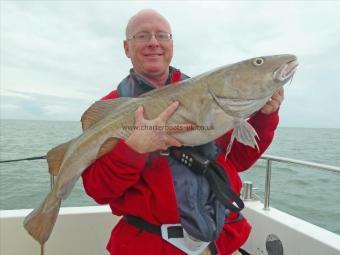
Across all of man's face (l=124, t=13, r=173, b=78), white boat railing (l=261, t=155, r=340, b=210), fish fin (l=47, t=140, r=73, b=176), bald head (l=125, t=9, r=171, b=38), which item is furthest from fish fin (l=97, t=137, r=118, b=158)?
white boat railing (l=261, t=155, r=340, b=210)

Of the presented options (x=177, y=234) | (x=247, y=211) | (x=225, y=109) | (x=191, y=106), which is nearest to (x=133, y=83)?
(x=191, y=106)

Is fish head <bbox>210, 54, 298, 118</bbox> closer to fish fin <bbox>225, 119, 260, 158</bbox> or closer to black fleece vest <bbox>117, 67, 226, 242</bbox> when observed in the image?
fish fin <bbox>225, 119, 260, 158</bbox>

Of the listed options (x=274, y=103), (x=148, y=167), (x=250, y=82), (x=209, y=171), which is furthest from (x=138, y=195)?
(x=274, y=103)

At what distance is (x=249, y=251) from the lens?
3.92 meters

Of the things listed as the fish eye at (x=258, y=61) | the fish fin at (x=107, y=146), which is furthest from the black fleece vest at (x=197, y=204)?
the fish eye at (x=258, y=61)

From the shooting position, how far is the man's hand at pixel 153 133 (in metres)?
2.18

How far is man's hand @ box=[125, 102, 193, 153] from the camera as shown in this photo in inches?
85.7

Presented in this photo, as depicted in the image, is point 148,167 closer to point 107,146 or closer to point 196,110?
point 107,146

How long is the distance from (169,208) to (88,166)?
66 centimetres

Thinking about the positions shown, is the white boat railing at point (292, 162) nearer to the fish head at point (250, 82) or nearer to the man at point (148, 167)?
the man at point (148, 167)

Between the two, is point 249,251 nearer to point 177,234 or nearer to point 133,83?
point 177,234

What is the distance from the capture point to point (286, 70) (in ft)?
7.11

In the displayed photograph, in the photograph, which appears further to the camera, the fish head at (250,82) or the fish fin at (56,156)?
the fish fin at (56,156)

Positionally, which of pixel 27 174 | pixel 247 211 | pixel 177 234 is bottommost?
pixel 27 174
